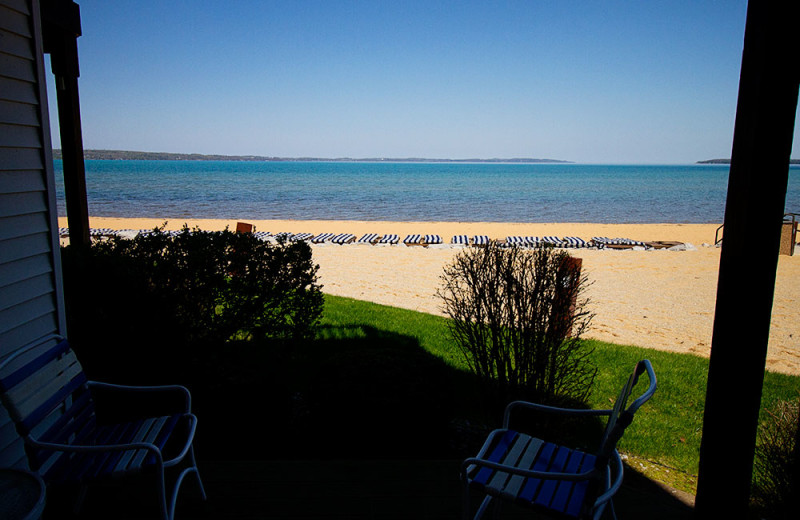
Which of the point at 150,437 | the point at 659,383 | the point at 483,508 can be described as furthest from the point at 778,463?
the point at 150,437

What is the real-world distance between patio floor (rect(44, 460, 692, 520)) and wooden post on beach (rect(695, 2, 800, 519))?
80cm

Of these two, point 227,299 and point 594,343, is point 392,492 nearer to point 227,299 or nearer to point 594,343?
point 227,299

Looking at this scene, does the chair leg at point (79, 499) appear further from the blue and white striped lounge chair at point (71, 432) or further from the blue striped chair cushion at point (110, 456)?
the blue striped chair cushion at point (110, 456)

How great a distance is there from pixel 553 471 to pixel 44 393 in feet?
7.55

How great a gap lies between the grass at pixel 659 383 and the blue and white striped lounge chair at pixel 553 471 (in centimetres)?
119

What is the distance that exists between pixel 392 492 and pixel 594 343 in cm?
413

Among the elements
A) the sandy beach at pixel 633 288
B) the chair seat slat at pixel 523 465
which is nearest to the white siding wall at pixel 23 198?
the chair seat slat at pixel 523 465

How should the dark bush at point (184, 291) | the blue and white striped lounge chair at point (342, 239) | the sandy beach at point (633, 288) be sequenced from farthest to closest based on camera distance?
the blue and white striped lounge chair at point (342, 239) → the sandy beach at point (633, 288) → the dark bush at point (184, 291)

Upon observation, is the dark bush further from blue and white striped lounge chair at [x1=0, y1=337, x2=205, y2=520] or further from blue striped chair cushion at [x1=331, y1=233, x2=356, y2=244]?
blue striped chair cushion at [x1=331, y1=233, x2=356, y2=244]

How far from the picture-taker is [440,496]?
9.96 feet

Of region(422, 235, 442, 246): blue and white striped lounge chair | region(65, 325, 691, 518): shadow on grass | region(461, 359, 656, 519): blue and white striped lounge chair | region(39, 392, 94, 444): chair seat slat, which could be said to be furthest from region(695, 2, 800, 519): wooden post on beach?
region(422, 235, 442, 246): blue and white striped lounge chair

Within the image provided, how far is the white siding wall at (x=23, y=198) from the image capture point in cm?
255

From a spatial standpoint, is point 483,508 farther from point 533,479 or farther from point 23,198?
point 23,198

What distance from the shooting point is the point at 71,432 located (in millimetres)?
2469
